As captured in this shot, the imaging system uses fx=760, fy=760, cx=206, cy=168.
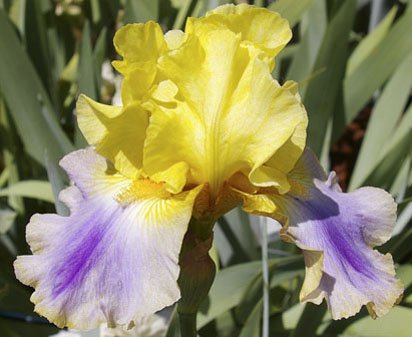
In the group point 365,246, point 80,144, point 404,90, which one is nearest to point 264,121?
point 365,246

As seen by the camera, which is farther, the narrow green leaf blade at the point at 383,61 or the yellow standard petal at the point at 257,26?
the narrow green leaf blade at the point at 383,61

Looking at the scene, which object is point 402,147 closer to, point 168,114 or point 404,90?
point 404,90

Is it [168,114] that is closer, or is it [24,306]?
[168,114]

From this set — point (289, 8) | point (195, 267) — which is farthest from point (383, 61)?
point (195, 267)

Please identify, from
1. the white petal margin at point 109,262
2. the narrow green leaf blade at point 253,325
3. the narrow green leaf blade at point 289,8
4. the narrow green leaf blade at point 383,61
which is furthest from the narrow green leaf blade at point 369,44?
the white petal margin at point 109,262

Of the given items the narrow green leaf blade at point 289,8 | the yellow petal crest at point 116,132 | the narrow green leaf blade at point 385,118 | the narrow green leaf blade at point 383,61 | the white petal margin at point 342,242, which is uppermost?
the yellow petal crest at point 116,132

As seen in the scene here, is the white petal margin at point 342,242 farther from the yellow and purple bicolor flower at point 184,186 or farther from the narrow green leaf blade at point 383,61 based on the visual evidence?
the narrow green leaf blade at point 383,61

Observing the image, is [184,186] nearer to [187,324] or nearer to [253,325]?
[187,324]

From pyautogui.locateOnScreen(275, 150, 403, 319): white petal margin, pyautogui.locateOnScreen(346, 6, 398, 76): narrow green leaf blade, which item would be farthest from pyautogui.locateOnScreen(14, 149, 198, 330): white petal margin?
pyautogui.locateOnScreen(346, 6, 398, 76): narrow green leaf blade
